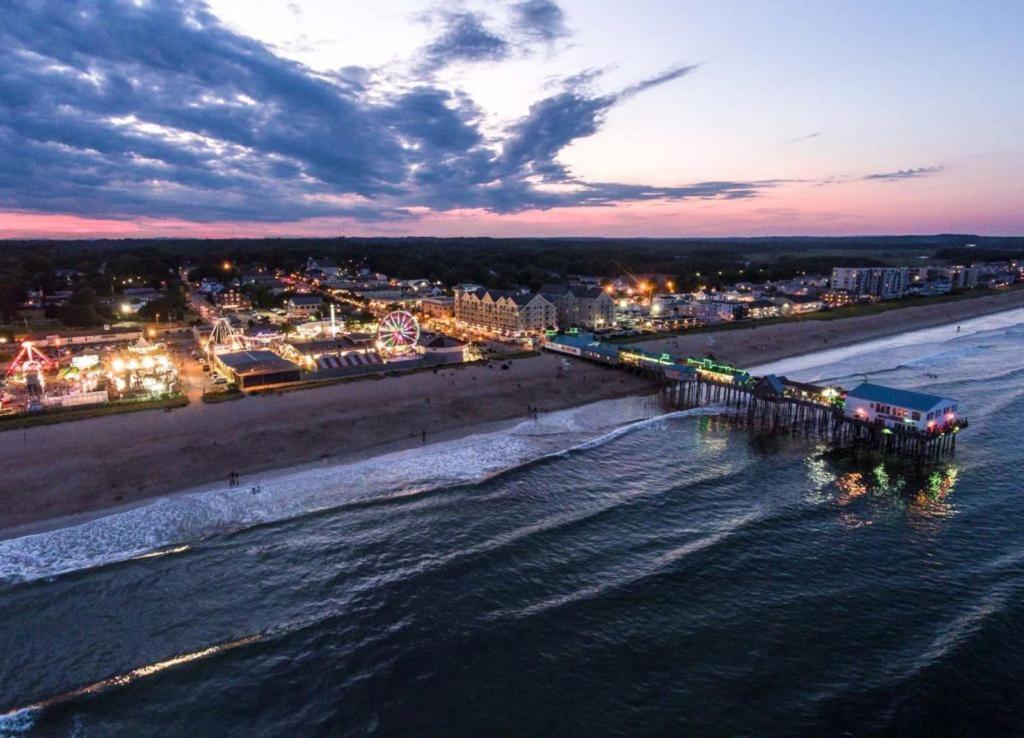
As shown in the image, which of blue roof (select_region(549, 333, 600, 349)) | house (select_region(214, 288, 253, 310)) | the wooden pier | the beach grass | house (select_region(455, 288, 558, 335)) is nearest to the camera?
the wooden pier

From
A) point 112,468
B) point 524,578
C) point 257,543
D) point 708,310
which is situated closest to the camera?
point 524,578

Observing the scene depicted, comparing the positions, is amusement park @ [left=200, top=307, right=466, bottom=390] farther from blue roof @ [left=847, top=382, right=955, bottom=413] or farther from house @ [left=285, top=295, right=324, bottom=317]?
blue roof @ [left=847, top=382, right=955, bottom=413]

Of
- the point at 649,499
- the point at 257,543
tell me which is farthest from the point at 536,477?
the point at 257,543

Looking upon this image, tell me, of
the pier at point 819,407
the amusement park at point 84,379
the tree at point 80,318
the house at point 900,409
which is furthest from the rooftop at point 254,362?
the house at point 900,409

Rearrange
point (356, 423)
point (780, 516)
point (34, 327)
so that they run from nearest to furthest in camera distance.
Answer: point (780, 516) < point (356, 423) < point (34, 327)

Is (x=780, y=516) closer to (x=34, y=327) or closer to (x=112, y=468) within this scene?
(x=112, y=468)

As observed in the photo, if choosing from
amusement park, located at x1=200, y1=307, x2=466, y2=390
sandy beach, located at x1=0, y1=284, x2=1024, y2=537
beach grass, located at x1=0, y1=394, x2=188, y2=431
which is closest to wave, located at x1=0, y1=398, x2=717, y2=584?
sandy beach, located at x1=0, y1=284, x2=1024, y2=537
